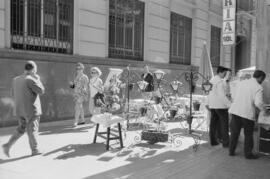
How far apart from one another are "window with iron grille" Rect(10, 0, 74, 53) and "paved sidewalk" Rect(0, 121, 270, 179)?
10.9ft

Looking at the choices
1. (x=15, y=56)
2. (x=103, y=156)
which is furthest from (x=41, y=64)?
(x=103, y=156)

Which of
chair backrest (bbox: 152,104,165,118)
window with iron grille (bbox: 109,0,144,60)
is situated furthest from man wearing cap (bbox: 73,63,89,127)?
window with iron grille (bbox: 109,0,144,60)

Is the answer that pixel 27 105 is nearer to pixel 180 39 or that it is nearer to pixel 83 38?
pixel 83 38

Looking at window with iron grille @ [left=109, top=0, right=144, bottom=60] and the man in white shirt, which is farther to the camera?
window with iron grille @ [left=109, top=0, right=144, bottom=60]

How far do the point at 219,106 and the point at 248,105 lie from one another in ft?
3.54

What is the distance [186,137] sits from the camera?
30.1ft

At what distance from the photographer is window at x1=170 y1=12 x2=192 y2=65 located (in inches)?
690

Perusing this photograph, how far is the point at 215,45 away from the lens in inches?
856

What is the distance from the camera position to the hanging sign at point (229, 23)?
12.5 meters

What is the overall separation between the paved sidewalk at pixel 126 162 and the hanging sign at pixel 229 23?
5205 mm

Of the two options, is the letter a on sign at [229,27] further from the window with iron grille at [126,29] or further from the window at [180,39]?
the window at [180,39]

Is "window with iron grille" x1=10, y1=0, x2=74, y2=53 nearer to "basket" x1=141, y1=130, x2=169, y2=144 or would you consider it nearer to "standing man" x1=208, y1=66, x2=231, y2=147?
"basket" x1=141, y1=130, x2=169, y2=144

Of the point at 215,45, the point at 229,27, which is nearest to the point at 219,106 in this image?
the point at 229,27

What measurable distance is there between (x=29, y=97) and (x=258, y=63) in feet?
16.2
